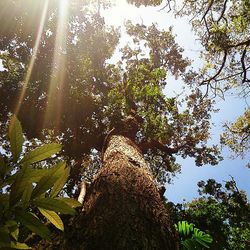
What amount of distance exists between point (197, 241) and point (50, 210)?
4.38 m

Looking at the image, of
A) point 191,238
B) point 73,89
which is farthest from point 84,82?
point 191,238

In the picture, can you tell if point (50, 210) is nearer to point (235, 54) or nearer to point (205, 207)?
point (235, 54)

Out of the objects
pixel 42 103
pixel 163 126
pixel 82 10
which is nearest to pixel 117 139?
pixel 163 126

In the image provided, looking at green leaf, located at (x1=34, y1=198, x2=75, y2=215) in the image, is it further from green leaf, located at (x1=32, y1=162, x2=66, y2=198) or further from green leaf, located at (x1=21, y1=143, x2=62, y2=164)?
green leaf, located at (x1=21, y1=143, x2=62, y2=164)

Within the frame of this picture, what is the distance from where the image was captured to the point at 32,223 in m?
0.93

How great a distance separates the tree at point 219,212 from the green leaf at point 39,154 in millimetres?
14390

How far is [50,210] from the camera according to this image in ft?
3.22

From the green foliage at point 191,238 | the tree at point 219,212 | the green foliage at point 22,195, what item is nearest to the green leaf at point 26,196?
the green foliage at point 22,195

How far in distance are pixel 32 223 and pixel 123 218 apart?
222 cm

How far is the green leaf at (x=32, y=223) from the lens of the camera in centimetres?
90

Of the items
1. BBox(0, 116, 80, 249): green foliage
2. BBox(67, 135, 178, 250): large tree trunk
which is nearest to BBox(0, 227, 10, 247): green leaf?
BBox(0, 116, 80, 249): green foliage

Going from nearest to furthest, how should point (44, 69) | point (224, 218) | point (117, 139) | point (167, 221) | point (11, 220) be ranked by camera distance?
point (11, 220) < point (167, 221) < point (117, 139) < point (44, 69) < point (224, 218)

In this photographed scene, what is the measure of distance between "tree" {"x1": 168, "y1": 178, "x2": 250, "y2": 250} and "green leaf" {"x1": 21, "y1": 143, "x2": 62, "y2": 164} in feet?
47.2

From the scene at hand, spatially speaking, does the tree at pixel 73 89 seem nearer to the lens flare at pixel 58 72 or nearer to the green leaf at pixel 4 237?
the lens flare at pixel 58 72
